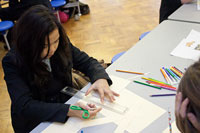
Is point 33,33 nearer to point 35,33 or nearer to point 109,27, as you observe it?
point 35,33

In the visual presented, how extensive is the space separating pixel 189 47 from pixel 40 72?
0.99 m

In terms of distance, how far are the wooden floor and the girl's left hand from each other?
134 centimetres

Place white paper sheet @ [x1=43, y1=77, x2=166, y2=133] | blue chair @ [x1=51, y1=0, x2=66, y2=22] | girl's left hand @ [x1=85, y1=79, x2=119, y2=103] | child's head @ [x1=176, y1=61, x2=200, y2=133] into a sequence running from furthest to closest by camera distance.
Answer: blue chair @ [x1=51, y1=0, x2=66, y2=22]
girl's left hand @ [x1=85, y1=79, x2=119, y2=103]
white paper sheet @ [x1=43, y1=77, x2=166, y2=133]
child's head @ [x1=176, y1=61, x2=200, y2=133]

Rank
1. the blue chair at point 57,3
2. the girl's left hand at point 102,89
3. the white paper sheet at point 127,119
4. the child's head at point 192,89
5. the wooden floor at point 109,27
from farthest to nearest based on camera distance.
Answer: the blue chair at point 57,3
the wooden floor at point 109,27
the girl's left hand at point 102,89
the white paper sheet at point 127,119
the child's head at point 192,89

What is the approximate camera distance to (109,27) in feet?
12.2

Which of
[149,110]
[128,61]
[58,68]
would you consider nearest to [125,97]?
[149,110]

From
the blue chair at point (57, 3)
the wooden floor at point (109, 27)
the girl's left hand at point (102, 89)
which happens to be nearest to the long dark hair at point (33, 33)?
the girl's left hand at point (102, 89)

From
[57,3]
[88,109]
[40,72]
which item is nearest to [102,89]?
[88,109]

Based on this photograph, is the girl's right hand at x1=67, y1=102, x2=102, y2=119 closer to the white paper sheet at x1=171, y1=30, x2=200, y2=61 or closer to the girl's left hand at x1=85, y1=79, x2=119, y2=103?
the girl's left hand at x1=85, y1=79, x2=119, y2=103

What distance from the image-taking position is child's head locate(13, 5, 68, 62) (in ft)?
3.20

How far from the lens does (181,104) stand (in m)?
0.66

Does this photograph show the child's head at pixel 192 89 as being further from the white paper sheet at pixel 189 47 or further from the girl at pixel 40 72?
the white paper sheet at pixel 189 47

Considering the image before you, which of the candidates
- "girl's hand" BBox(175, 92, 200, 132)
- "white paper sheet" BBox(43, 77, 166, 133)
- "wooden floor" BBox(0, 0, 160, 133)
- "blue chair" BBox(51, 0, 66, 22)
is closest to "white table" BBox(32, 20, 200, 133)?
"white paper sheet" BBox(43, 77, 166, 133)

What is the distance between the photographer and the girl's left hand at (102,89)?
107cm
